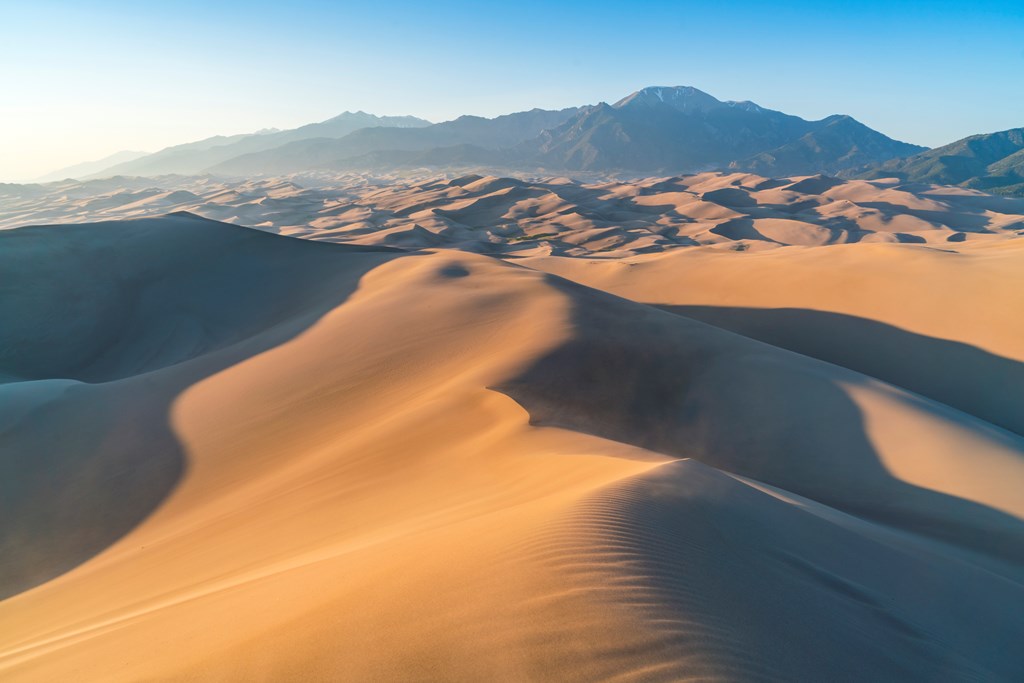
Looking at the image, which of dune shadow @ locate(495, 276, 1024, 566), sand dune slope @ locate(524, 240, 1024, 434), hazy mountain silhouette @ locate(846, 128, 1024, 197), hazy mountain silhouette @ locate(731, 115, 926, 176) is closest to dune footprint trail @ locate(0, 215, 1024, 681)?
dune shadow @ locate(495, 276, 1024, 566)

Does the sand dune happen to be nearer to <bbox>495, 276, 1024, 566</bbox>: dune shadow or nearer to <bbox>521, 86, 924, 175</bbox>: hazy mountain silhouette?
<bbox>495, 276, 1024, 566</bbox>: dune shadow

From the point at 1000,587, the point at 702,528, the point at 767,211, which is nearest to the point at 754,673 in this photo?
the point at 702,528

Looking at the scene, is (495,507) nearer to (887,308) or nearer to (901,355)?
(901,355)

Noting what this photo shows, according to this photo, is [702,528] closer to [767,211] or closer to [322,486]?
[322,486]

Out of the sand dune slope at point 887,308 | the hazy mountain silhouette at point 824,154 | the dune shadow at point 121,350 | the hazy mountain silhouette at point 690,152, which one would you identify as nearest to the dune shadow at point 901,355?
the sand dune slope at point 887,308

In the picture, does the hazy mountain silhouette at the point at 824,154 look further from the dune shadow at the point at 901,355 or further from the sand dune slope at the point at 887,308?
the dune shadow at the point at 901,355

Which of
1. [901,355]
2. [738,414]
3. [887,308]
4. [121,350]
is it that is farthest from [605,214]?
[738,414]
